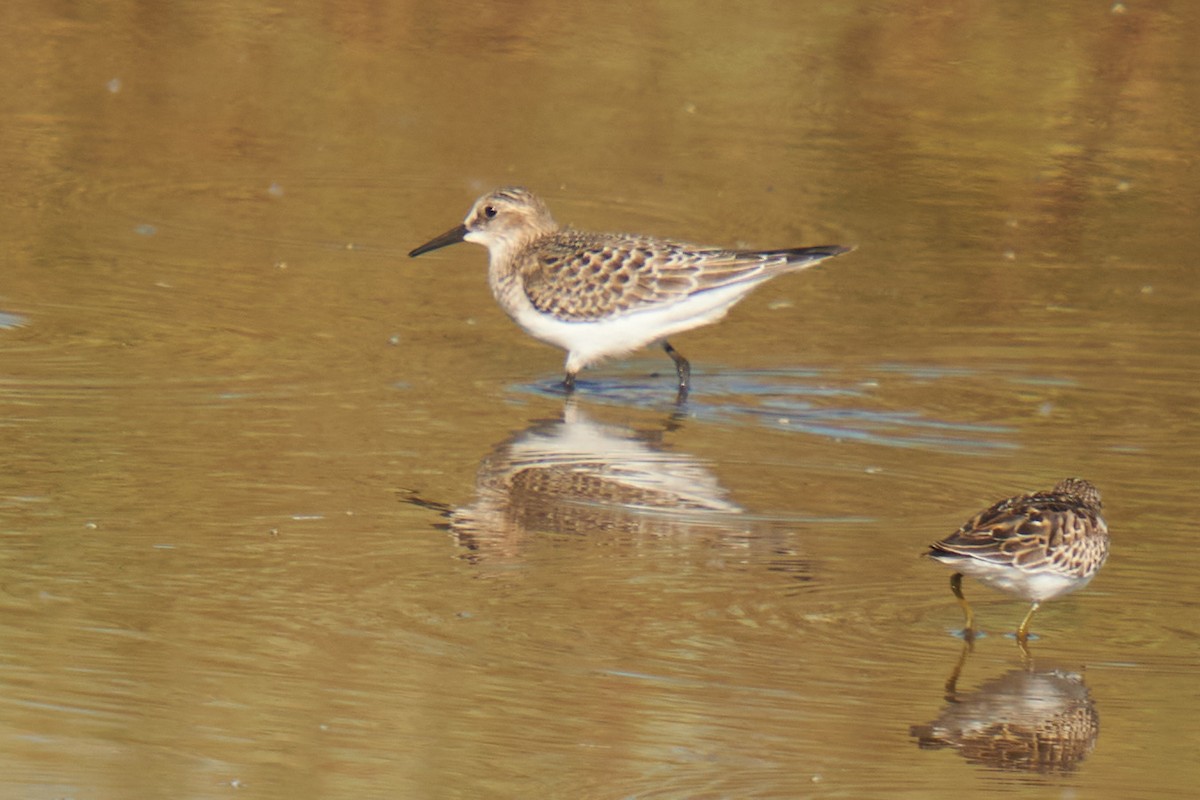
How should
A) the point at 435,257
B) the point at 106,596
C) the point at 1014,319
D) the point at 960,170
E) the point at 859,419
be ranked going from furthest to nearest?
the point at 960,170
the point at 435,257
the point at 1014,319
the point at 859,419
the point at 106,596

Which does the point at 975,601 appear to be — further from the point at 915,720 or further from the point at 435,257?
the point at 435,257

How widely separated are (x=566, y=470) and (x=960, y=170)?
6.90 m

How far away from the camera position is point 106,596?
7.20 meters

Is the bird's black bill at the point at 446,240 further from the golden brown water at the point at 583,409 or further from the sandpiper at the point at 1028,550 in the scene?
the sandpiper at the point at 1028,550

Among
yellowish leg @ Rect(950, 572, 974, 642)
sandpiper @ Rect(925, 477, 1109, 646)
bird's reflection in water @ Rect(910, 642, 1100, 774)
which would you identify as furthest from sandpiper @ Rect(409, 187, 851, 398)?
bird's reflection in water @ Rect(910, 642, 1100, 774)

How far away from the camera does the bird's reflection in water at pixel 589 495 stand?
815 cm

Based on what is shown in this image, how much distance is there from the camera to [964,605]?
7.21 metres

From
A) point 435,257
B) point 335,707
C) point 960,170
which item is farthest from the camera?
point 960,170

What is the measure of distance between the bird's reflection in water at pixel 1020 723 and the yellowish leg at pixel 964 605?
35 centimetres

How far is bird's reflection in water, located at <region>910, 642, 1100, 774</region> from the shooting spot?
614 centimetres

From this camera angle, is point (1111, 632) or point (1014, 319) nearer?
point (1111, 632)

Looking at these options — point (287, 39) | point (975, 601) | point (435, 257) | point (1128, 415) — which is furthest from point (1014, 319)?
point (287, 39)

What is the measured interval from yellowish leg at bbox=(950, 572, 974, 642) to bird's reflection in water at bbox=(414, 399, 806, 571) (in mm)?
705

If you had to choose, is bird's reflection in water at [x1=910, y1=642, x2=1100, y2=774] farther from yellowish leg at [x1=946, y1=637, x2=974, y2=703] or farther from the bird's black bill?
the bird's black bill
